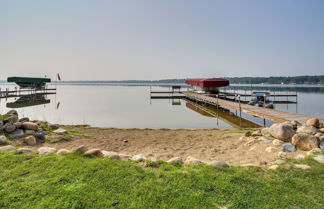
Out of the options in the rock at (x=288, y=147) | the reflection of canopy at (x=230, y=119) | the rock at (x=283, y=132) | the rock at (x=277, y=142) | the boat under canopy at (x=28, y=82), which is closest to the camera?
the rock at (x=288, y=147)

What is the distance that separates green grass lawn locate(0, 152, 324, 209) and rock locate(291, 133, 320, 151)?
4.35 feet

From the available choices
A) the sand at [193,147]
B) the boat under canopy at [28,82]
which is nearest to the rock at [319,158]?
the sand at [193,147]

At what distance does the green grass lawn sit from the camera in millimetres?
2965

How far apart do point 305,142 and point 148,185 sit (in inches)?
198

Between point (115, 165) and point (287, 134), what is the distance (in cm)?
577

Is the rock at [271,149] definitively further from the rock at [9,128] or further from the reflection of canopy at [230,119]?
the rock at [9,128]

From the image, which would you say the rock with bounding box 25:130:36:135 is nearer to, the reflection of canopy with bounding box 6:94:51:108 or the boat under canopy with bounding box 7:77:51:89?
the reflection of canopy with bounding box 6:94:51:108

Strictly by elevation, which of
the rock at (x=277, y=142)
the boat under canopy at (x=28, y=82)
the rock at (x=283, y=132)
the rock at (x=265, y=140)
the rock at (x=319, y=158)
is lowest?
the rock at (x=265, y=140)

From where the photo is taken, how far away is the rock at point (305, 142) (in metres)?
5.56

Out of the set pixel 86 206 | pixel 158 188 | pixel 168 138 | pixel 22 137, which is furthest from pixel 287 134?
pixel 22 137

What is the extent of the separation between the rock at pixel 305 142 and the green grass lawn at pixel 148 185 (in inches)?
52.2

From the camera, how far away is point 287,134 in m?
6.54

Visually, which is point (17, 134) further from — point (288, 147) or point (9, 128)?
point (288, 147)

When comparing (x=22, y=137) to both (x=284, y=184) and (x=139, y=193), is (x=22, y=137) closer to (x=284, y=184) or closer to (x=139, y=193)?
(x=139, y=193)
